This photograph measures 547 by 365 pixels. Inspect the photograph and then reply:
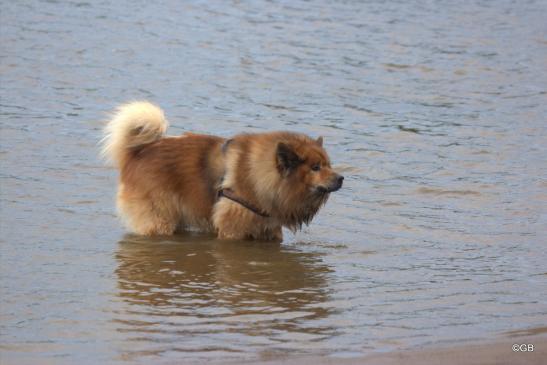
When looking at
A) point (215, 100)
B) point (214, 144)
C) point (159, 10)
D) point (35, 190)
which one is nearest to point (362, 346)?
point (214, 144)

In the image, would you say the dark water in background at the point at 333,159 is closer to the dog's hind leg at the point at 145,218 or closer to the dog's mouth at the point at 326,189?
the dog's hind leg at the point at 145,218

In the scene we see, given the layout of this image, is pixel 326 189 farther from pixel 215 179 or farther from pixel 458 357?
pixel 458 357

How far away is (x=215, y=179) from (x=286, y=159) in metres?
0.61

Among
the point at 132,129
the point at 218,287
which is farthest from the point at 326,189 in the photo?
the point at 132,129

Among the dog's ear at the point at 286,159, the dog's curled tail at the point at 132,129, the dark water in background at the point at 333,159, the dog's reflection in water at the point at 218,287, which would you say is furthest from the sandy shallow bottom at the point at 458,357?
the dog's curled tail at the point at 132,129

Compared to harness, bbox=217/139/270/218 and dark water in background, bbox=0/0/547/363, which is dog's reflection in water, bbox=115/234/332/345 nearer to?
dark water in background, bbox=0/0/547/363

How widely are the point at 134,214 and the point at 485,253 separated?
248 centimetres

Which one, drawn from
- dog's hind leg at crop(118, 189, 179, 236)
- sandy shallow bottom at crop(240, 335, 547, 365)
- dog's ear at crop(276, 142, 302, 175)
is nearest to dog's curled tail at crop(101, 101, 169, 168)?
dog's hind leg at crop(118, 189, 179, 236)

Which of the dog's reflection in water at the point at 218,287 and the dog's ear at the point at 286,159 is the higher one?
the dog's ear at the point at 286,159

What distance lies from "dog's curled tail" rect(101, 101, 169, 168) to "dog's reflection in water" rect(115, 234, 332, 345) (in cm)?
65

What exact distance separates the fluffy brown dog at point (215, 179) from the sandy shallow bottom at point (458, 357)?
88.7 inches

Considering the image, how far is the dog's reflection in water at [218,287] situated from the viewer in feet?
17.9

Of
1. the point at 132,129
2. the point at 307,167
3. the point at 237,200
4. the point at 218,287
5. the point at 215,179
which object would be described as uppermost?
the point at 132,129

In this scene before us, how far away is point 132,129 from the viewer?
299 inches
